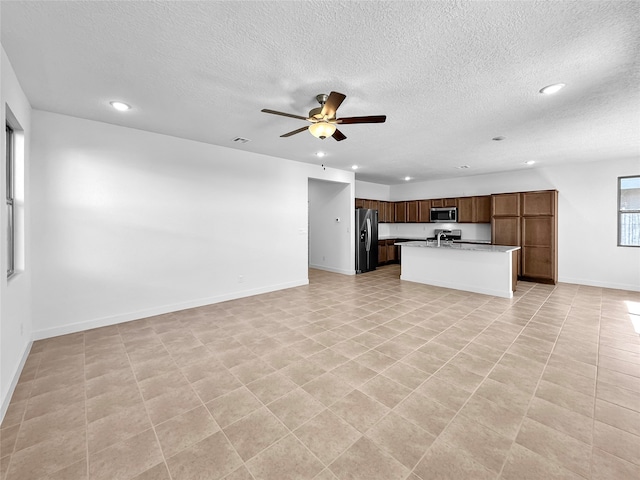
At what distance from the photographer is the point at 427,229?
28.9ft

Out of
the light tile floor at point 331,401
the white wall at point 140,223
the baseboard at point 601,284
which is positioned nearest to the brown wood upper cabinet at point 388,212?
the white wall at point 140,223

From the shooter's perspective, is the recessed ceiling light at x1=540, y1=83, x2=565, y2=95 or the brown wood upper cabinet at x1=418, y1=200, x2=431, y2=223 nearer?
the recessed ceiling light at x1=540, y1=83, x2=565, y2=95

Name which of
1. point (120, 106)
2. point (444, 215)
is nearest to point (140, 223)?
point (120, 106)

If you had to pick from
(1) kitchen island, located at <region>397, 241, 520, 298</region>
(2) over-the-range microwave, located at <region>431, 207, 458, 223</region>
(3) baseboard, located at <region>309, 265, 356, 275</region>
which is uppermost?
(2) over-the-range microwave, located at <region>431, 207, 458, 223</region>

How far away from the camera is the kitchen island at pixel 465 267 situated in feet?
16.5

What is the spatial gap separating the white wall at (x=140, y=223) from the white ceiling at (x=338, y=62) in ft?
1.35

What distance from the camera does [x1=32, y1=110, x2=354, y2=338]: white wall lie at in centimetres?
329

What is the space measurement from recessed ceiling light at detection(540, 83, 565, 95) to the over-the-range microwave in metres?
5.33

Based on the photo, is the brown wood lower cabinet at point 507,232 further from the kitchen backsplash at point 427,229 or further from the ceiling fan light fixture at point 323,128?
the ceiling fan light fixture at point 323,128

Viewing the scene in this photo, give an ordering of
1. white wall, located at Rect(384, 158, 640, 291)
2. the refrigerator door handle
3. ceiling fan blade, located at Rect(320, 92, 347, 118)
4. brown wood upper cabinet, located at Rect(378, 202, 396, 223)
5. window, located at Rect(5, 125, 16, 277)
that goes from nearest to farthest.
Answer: ceiling fan blade, located at Rect(320, 92, 347, 118) → window, located at Rect(5, 125, 16, 277) → white wall, located at Rect(384, 158, 640, 291) → the refrigerator door handle → brown wood upper cabinet, located at Rect(378, 202, 396, 223)

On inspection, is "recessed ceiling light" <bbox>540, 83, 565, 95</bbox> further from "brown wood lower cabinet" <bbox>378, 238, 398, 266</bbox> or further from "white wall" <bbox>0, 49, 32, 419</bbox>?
"brown wood lower cabinet" <bbox>378, 238, 398, 266</bbox>

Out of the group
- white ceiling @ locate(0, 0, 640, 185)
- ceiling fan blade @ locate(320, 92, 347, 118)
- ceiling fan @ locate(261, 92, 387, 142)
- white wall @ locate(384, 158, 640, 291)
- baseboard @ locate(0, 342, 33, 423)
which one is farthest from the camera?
white wall @ locate(384, 158, 640, 291)

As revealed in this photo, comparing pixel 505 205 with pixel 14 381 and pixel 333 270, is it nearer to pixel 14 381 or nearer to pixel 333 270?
pixel 333 270

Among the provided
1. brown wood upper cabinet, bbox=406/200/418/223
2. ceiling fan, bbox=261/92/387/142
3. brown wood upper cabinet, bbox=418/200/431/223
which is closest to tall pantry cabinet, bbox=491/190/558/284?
brown wood upper cabinet, bbox=418/200/431/223
